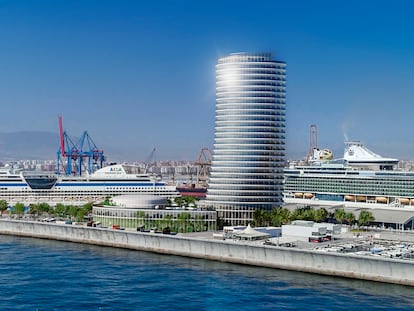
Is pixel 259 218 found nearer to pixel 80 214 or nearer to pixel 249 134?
pixel 249 134

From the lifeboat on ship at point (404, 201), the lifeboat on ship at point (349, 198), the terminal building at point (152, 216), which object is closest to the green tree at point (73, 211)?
the terminal building at point (152, 216)

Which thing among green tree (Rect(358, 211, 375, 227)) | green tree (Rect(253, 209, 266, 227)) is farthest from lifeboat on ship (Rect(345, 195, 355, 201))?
green tree (Rect(253, 209, 266, 227))

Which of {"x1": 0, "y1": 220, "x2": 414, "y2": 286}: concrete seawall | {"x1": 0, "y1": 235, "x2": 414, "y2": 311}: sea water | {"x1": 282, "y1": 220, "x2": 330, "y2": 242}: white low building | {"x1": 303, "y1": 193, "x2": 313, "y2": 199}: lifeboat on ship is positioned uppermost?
{"x1": 303, "y1": 193, "x2": 313, "y2": 199}: lifeboat on ship

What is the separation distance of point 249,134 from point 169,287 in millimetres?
47737

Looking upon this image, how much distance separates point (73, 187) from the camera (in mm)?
153000

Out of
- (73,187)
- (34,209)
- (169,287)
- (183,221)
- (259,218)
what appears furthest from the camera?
(73,187)

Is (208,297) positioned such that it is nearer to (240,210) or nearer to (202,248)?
(202,248)

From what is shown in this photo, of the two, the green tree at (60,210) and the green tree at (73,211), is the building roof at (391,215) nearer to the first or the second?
the green tree at (73,211)

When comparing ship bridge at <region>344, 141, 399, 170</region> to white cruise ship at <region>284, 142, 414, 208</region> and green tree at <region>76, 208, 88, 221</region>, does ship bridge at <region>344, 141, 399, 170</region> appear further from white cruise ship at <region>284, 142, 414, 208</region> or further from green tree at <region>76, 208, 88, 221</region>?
green tree at <region>76, 208, 88, 221</region>

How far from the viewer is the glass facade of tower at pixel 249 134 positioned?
109375 millimetres

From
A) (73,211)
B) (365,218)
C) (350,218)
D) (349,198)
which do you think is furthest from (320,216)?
(73,211)

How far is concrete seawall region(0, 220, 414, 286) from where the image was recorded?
70.6 meters

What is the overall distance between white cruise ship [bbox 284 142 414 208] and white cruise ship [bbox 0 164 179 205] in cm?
3254

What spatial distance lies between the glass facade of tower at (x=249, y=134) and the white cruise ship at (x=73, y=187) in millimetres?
49081
